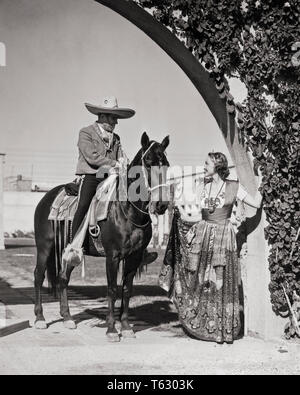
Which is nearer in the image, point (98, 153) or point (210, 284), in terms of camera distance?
point (210, 284)

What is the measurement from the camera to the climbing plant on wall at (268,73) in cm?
695

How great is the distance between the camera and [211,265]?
716 centimetres

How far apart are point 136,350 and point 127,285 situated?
3.95ft

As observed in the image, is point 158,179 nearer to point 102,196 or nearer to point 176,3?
point 102,196

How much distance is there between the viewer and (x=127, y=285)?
25.0 feet

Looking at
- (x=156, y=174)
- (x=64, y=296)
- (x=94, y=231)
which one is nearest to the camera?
(x=156, y=174)

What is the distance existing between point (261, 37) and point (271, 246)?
228 centimetres

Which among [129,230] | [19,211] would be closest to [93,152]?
[129,230]

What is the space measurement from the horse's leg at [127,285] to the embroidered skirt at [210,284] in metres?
0.53

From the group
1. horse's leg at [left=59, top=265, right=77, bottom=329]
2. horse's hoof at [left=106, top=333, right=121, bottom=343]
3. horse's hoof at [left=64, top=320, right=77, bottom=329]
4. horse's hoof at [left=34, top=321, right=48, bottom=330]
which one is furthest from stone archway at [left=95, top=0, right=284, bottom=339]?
horse's hoof at [left=34, top=321, right=48, bottom=330]

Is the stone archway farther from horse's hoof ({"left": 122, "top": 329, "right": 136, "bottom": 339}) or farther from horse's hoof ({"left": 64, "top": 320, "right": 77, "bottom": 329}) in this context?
horse's hoof ({"left": 64, "top": 320, "right": 77, "bottom": 329})

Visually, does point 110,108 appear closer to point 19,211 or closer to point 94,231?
point 94,231

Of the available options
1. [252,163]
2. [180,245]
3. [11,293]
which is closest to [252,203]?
[252,163]
